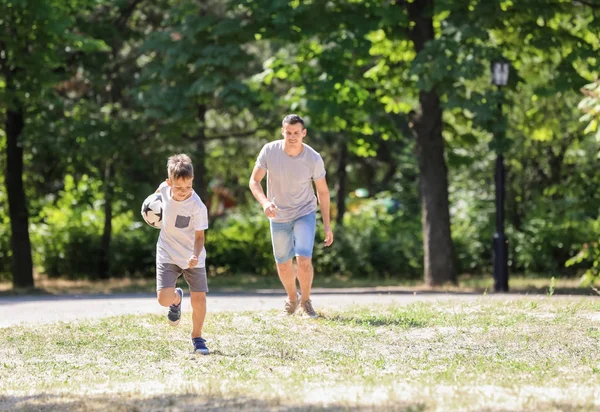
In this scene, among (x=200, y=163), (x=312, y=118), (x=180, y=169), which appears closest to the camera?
(x=180, y=169)

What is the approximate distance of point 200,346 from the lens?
9.34 m

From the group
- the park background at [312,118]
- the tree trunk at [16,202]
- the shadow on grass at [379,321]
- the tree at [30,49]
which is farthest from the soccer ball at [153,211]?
the tree trunk at [16,202]

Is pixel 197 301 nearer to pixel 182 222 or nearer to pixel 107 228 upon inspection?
pixel 182 222

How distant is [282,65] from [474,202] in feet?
27.1

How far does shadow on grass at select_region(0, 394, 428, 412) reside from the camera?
265 inches

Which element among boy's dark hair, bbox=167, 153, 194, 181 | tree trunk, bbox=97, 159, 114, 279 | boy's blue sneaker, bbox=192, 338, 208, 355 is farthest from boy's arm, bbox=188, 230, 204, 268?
tree trunk, bbox=97, 159, 114, 279

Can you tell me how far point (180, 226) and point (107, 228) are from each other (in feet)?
56.5

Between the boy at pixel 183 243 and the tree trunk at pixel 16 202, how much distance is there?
46.3 feet

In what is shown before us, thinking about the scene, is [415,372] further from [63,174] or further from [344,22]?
[63,174]

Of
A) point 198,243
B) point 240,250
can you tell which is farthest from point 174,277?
point 240,250

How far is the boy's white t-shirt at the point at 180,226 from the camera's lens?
9227mm

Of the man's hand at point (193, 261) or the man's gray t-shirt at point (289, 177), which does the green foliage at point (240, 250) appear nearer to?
the man's gray t-shirt at point (289, 177)

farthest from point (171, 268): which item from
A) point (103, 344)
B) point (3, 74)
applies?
point (3, 74)

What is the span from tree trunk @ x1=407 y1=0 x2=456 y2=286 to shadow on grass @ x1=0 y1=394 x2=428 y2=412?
46.7 feet
